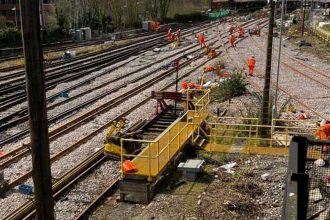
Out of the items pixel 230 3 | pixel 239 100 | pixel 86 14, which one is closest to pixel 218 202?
pixel 239 100

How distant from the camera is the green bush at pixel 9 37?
136ft

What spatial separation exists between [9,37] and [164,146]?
3254 cm

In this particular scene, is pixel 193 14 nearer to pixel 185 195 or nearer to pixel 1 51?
pixel 1 51

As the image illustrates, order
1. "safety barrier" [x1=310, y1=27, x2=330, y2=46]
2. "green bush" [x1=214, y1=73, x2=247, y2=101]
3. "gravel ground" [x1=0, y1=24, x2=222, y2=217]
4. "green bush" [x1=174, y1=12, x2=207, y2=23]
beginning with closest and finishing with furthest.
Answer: "gravel ground" [x1=0, y1=24, x2=222, y2=217] < "green bush" [x1=214, y1=73, x2=247, y2=101] < "safety barrier" [x1=310, y1=27, x2=330, y2=46] < "green bush" [x1=174, y1=12, x2=207, y2=23]

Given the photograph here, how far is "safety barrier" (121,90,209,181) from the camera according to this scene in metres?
A: 11.5

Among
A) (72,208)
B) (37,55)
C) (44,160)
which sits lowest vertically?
(72,208)

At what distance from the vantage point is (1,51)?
37219 millimetres

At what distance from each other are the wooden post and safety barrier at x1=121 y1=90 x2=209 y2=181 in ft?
15.8

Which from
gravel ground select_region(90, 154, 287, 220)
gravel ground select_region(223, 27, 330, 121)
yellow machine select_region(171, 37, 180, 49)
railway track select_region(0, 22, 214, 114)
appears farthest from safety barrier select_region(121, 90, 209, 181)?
yellow machine select_region(171, 37, 180, 49)

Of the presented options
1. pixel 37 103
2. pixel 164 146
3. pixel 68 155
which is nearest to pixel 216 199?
pixel 164 146

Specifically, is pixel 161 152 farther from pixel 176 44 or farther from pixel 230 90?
pixel 176 44

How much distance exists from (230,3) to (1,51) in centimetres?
7183

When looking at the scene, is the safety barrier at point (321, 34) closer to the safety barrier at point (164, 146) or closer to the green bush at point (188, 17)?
the green bush at point (188, 17)

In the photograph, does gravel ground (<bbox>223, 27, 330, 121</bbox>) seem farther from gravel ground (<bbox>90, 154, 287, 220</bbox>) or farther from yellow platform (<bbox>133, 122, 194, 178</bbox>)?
gravel ground (<bbox>90, 154, 287, 220</bbox>)
